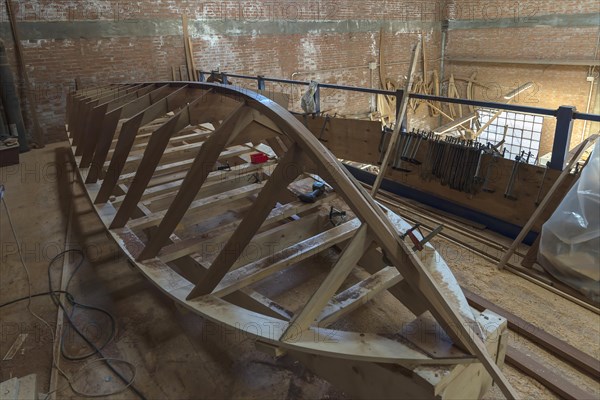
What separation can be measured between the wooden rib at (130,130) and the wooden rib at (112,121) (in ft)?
1.12

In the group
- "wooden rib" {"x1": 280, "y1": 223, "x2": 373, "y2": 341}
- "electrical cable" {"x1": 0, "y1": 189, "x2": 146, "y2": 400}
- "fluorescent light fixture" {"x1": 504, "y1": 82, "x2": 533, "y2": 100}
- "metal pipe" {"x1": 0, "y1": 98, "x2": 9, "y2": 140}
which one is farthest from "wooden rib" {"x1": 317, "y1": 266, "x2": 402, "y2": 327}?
"fluorescent light fixture" {"x1": 504, "y1": 82, "x2": 533, "y2": 100}

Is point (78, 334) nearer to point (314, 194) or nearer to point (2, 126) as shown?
point (314, 194)

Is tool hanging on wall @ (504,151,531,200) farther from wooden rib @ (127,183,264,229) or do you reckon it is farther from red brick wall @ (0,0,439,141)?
red brick wall @ (0,0,439,141)

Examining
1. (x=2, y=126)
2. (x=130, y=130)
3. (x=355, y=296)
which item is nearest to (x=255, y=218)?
(x=355, y=296)

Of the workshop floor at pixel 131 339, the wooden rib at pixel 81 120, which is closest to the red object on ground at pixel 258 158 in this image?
the workshop floor at pixel 131 339

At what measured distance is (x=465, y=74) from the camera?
419 inches

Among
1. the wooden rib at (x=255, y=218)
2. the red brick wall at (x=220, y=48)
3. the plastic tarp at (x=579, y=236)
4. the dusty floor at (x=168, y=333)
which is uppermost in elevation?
the red brick wall at (x=220, y=48)

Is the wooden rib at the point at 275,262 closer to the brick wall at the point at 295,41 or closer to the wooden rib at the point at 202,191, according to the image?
the wooden rib at the point at 202,191

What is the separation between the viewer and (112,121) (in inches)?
107

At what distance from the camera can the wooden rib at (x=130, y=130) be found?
236 centimetres

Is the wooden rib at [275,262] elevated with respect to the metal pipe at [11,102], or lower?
lower

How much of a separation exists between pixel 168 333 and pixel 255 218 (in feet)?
3.43

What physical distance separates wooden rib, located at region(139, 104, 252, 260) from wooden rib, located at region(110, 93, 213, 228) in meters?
0.36

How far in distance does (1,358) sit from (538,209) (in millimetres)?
3279
